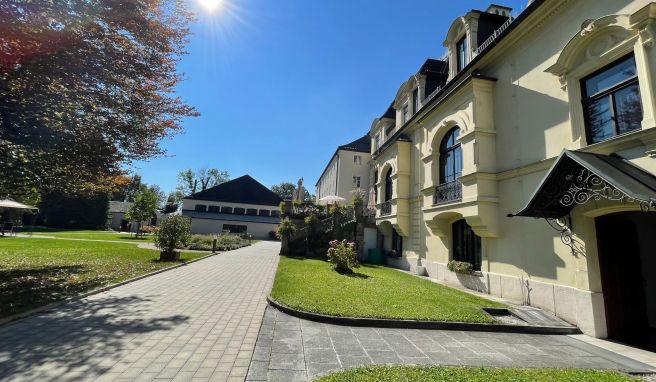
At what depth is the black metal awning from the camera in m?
5.05

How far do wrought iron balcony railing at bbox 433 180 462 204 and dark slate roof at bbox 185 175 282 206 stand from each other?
41313mm

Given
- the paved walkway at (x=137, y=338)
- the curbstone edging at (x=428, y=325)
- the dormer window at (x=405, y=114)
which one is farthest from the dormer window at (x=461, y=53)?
the paved walkway at (x=137, y=338)

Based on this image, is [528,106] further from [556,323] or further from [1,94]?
[1,94]

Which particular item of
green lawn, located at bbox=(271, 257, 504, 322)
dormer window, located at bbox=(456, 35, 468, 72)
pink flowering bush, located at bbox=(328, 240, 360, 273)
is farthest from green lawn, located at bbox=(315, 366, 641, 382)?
dormer window, located at bbox=(456, 35, 468, 72)

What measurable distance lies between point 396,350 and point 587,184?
5.53 meters

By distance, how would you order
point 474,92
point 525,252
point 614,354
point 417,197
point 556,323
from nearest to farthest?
point 614,354 < point 556,323 < point 525,252 < point 474,92 < point 417,197

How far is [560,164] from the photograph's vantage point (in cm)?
645

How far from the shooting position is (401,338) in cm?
557

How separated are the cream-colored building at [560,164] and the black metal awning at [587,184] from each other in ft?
0.10

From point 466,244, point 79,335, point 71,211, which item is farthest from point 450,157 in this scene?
point 71,211

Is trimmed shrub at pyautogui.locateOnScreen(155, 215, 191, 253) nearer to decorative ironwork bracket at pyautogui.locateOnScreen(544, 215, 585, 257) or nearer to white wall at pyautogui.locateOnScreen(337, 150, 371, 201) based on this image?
decorative ironwork bracket at pyautogui.locateOnScreen(544, 215, 585, 257)

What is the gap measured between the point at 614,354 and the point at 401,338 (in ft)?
12.8

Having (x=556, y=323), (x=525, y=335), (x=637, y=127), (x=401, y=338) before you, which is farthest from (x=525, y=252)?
(x=401, y=338)

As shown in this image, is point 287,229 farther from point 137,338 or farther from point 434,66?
point 137,338
